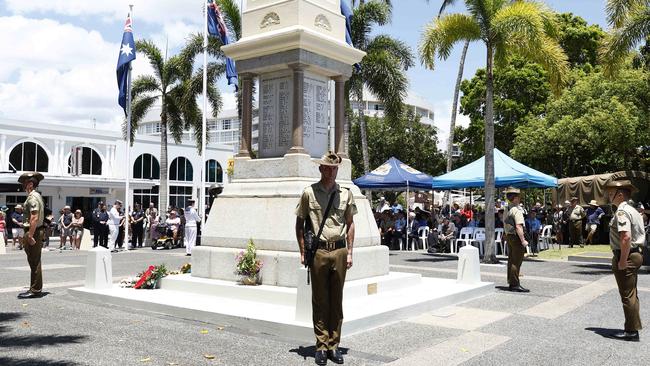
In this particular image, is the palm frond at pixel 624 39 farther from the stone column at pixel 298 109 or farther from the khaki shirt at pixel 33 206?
the khaki shirt at pixel 33 206

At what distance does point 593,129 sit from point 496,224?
41.7 feet

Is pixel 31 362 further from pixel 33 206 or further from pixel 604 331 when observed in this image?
pixel 604 331

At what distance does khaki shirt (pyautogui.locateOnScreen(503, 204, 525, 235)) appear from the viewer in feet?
35.4

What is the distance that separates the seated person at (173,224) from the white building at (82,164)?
1245 centimetres

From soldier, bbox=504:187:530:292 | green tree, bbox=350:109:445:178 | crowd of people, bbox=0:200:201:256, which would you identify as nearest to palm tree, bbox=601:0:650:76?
soldier, bbox=504:187:530:292

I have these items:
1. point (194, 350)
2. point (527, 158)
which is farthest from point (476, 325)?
point (527, 158)

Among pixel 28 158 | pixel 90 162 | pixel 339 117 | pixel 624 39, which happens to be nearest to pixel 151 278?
pixel 339 117

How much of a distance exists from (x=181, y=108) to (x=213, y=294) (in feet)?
74.8

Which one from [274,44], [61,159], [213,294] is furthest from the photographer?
[61,159]

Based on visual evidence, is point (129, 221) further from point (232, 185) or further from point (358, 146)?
point (358, 146)

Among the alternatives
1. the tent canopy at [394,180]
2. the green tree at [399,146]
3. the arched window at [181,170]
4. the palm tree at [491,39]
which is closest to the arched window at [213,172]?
the arched window at [181,170]

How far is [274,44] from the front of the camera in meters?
10.1

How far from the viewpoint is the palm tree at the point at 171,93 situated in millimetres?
29042

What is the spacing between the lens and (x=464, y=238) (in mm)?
20922
